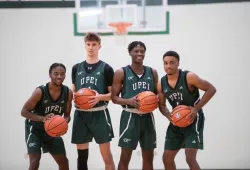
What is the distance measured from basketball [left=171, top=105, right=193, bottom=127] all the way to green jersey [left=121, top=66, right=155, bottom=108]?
40 centimetres

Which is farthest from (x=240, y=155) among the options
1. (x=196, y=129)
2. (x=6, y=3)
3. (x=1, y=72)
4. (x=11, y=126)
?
(x=6, y=3)

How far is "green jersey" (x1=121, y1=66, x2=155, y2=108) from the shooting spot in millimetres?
3521

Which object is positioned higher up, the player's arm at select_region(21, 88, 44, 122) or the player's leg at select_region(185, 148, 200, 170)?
the player's arm at select_region(21, 88, 44, 122)

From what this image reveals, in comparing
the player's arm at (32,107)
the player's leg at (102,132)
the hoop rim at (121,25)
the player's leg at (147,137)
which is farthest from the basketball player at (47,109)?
the hoop rim at (121,25)

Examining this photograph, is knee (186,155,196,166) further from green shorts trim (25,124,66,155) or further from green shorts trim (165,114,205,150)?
green shorts trim (25,124,66,155)

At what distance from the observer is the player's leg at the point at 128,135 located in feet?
11.3

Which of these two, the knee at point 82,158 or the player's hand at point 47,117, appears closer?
the player's hand at point 47,117

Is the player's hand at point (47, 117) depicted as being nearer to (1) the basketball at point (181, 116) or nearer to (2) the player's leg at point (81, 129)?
(2) the player's leg at point (81, 129)

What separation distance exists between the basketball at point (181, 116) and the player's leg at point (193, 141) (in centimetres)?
13

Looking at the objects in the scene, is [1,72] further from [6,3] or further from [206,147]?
[206,147]

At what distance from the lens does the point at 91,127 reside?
360 cm

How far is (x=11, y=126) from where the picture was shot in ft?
18.9

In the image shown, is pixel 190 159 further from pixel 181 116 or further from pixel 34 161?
pixel 34 161

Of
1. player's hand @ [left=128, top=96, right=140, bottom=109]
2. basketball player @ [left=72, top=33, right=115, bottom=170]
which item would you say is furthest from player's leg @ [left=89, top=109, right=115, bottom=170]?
player's hand @ [left=128, top=96, right=140, bottom=109]
